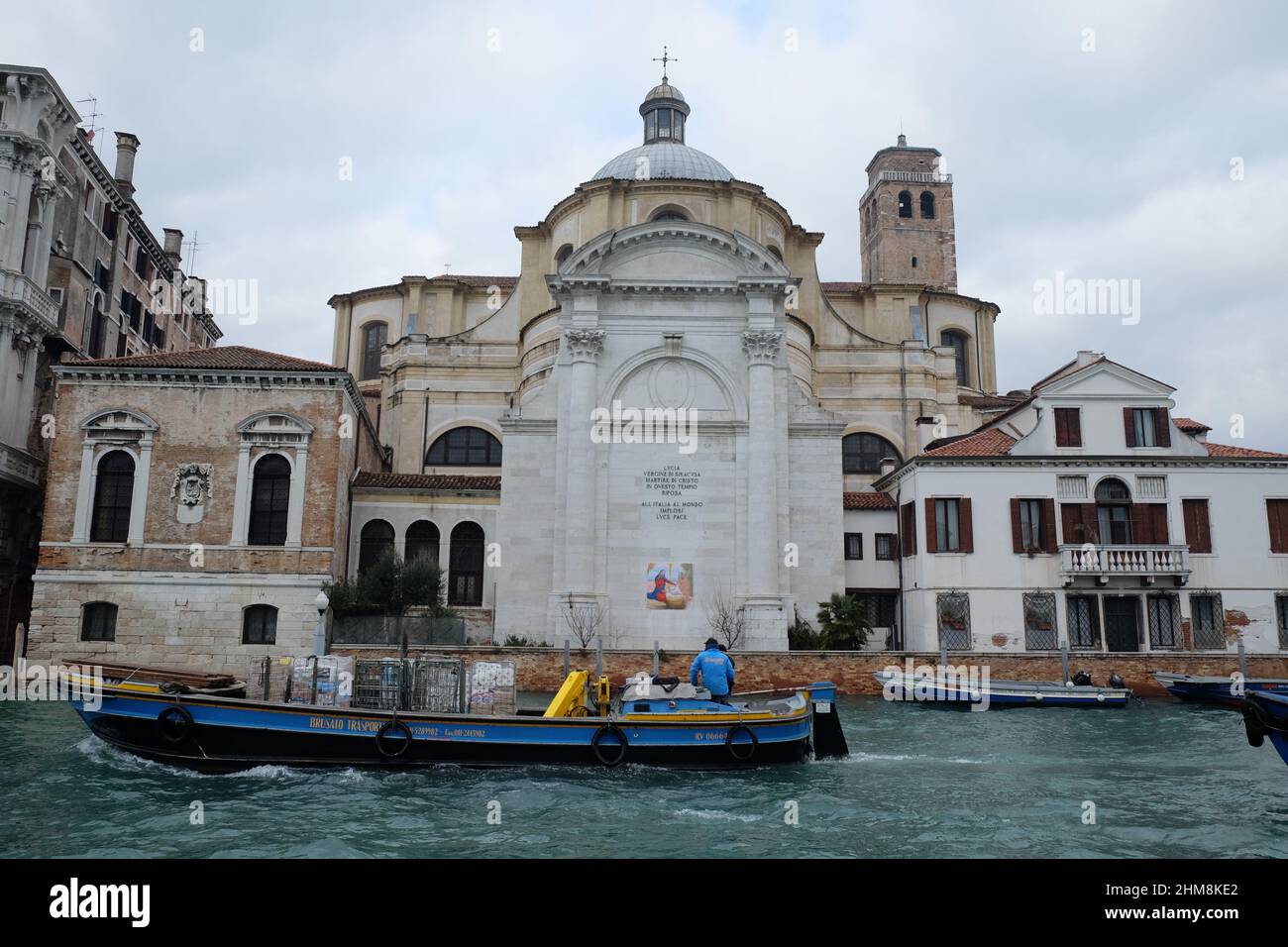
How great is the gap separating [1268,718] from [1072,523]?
17.5 meters

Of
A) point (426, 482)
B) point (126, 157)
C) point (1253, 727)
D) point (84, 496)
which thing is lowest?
point (1253, 727)

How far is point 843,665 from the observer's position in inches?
1040

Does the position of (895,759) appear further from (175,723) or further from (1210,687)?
(1210,687)

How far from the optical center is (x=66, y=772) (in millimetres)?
13930

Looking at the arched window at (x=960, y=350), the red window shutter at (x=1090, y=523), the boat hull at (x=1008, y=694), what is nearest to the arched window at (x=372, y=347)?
the arched window at (x=960, y=350)

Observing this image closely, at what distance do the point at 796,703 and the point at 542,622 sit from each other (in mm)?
15105

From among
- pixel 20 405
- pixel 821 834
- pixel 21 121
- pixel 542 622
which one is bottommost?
pixel 821 834

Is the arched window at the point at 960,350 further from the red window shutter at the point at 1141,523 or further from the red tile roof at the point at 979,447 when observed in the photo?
the red window shutter at the point at 1141,523

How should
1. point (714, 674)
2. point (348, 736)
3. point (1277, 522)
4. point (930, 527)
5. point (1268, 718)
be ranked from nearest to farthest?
point (1268, 718) → point (348, 736) → point (714, 674) → point (930, 527) → point (1277, 522)

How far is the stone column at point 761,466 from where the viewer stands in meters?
29.8
